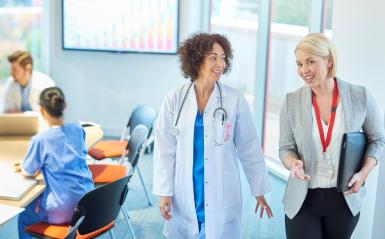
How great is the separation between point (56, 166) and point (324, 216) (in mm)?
1479

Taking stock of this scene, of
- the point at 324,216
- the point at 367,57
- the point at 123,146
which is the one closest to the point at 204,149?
the point at 324,216

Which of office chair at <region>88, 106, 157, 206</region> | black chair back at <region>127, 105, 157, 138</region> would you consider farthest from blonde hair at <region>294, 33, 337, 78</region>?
black chair back at <region>127, 105, 157, 138</region>

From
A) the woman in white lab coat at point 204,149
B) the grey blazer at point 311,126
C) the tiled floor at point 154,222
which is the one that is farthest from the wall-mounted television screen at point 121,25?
the grey blazer at point 311,126

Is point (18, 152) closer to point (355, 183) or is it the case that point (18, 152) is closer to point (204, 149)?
point (204, 149)

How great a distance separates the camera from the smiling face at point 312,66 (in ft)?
8.17

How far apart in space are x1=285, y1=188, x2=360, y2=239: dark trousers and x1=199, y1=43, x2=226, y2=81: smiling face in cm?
70

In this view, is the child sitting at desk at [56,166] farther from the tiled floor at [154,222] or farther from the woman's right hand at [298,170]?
the woman's right hand at [298,170]

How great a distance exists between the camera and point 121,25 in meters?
6.94

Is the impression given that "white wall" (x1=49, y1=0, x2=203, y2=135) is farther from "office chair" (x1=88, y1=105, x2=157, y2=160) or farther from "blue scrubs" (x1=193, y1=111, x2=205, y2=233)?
"blue scrubs" (x1=193, y1=111, x2=205, y2=233)

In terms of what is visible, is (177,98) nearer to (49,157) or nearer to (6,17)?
(49,157)

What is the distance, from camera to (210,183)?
274 cm

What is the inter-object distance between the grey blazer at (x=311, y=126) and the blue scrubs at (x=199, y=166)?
0.39 metres

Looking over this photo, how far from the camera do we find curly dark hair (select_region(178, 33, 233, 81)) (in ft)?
9.09

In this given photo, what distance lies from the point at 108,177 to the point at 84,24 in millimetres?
3317
